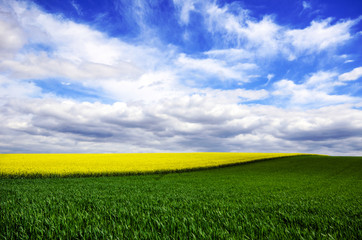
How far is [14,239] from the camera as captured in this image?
3955 millimetres

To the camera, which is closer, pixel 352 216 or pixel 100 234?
pixel 100 234

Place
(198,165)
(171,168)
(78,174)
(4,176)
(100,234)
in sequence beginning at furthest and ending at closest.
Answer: (198,165)
(171,168)
(78,174)
(4,176)
(100,234)

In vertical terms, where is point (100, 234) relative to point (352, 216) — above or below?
above

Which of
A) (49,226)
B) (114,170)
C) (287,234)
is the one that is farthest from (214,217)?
(114,170)

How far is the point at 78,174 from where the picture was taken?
26.5 metres

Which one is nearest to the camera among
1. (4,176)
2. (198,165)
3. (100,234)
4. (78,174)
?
(100,234)

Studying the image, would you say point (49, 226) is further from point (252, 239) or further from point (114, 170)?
point (114, 170)

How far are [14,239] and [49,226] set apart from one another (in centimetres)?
60

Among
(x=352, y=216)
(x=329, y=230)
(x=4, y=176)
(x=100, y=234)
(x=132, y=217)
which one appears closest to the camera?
(x=100, y=234)

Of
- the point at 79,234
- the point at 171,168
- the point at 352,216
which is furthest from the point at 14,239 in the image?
the point at 171,168

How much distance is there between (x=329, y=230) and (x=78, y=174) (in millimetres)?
27310

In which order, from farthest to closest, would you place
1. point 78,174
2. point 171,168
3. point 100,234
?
point 171,168
point 78,174
point 100,234

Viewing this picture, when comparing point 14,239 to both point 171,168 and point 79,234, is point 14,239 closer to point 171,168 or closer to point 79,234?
point 79,234

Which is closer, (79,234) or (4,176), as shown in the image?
(79,234)
